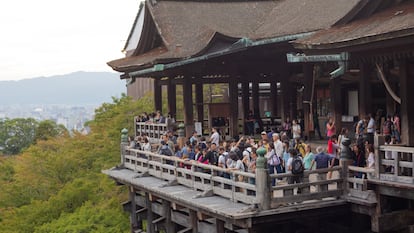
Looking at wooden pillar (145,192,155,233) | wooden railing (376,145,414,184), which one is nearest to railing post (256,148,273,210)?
wooden railing (376,145,414,184)

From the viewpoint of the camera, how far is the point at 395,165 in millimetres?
12477

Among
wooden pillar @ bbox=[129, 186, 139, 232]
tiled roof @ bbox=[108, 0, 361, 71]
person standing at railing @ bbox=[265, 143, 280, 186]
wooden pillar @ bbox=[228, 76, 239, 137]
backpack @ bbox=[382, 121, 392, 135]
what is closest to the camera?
person standing at railing @ bbox=[265, 143, 280, 186]

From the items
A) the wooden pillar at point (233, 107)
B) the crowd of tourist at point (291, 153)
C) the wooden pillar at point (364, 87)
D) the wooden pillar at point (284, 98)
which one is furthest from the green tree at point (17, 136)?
the wooden pillar at point (364, 87)

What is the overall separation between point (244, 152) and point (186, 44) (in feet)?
32.9

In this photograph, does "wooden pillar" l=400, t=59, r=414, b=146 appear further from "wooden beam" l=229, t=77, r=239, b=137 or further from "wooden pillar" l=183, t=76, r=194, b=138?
"wooden pillar" l=183, t=76, r=194, b=138

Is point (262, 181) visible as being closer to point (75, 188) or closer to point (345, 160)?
point (345, 160)

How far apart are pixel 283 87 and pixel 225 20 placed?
569 cm

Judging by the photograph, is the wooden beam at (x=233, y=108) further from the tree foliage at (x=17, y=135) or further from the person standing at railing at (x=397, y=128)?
the tree foliage at (x=17, y=135)

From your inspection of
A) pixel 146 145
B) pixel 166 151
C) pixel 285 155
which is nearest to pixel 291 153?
pixel 285 155

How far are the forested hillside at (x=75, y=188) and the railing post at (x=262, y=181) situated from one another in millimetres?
14714

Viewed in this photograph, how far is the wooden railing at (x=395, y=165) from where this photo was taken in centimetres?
1220

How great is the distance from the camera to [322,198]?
1376 cm

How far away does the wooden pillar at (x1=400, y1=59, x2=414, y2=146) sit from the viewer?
13.3 m

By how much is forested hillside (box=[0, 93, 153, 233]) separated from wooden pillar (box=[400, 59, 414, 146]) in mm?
16092
